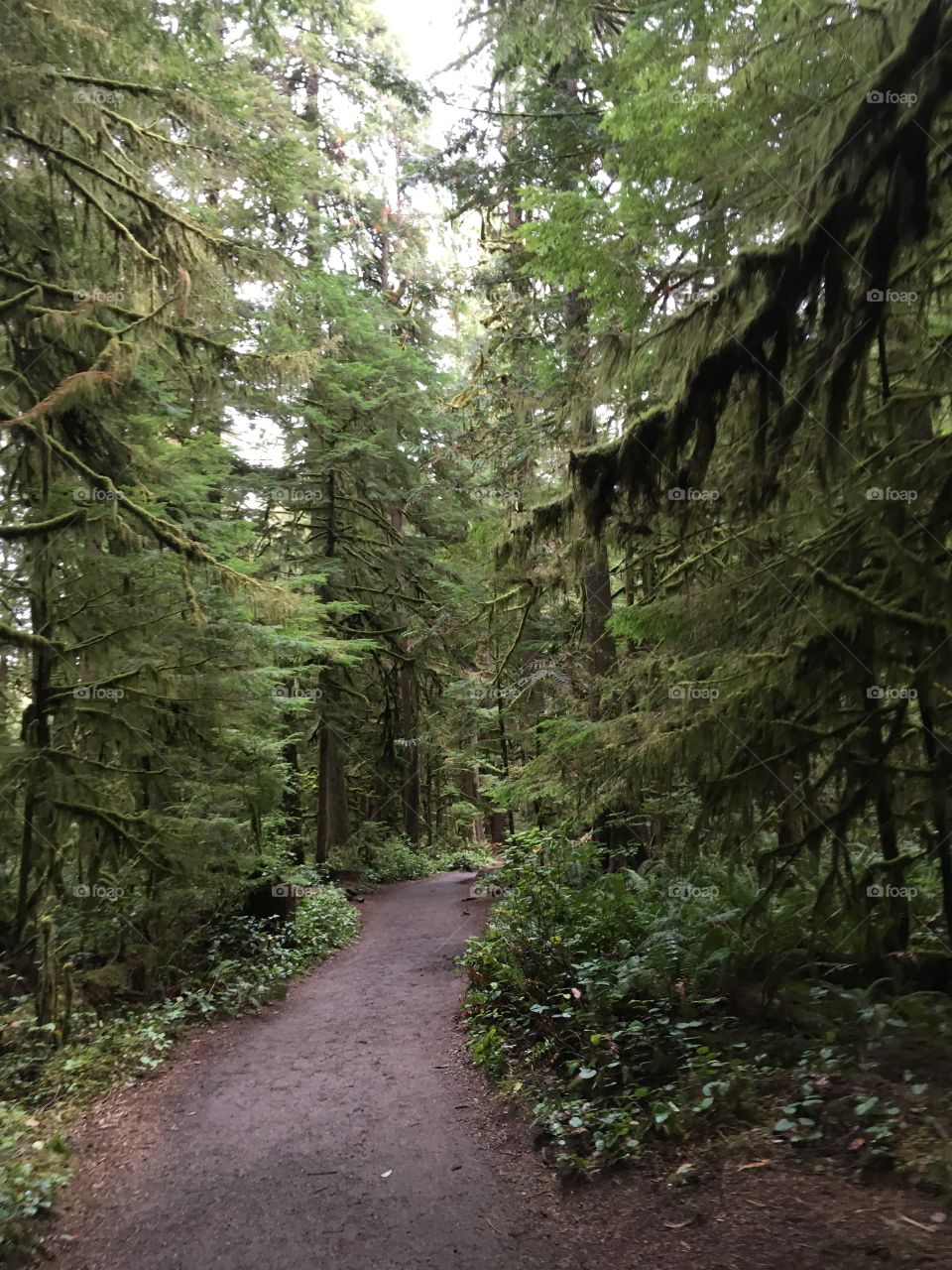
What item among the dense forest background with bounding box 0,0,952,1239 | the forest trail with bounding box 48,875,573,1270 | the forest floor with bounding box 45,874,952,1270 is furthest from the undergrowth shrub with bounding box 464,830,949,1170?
the forest trail with bounding box 48,875,573,1270

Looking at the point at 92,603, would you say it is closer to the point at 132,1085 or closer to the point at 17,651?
the point at 17,651

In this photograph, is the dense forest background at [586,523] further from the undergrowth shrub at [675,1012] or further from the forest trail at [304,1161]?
the forest trail at [304,1161]

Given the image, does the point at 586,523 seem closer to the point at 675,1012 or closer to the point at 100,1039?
the point at 675,1012

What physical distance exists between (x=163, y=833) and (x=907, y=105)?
347 inches

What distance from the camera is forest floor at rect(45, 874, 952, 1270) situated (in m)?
3.56

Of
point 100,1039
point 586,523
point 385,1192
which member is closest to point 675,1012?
point 385,1192

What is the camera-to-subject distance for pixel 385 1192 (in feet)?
15.8

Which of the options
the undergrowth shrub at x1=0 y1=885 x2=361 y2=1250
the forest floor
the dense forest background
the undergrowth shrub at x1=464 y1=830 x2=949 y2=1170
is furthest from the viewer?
the undergrowth shrub at x1=0 y1=885 x2=361 y2=1250

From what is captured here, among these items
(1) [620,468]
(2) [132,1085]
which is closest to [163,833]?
(2) [132,1085]

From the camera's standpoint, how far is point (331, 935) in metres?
12.3

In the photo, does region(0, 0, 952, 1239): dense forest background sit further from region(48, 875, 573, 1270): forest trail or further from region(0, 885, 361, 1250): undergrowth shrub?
region(48, 875, 573, 1270): forest trail

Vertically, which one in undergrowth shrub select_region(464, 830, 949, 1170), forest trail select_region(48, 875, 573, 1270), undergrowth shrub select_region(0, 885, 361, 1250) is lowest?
forest trail select_region(48, 875, 573, 1270)

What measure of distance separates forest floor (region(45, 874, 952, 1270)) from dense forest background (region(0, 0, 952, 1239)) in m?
0.46

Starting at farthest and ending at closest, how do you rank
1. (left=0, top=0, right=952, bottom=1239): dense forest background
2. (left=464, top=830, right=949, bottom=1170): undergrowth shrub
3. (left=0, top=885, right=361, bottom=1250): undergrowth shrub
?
(left=0, top=885, right=361, bottom=1250): undergrowth shrub, (left=464, top=830, right=949, bottom=1170): undergrowth shrub, (left=0, top=0, right=952, bottom=1239): dense forest background
